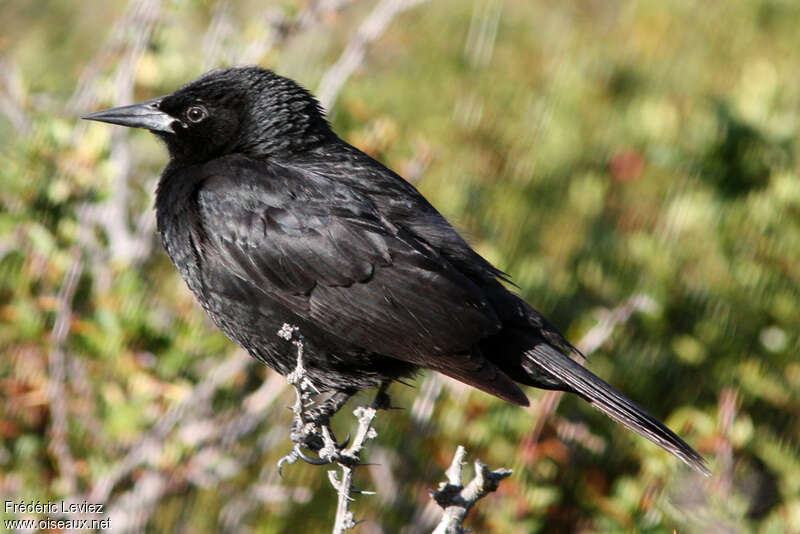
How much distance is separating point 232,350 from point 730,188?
2248 mm

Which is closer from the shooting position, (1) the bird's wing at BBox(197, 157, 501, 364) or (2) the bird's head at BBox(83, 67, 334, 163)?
(1) the bird's wing at BBox(197, 157, 501, 364)

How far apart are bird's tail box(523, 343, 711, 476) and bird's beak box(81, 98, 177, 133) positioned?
5.10 feet

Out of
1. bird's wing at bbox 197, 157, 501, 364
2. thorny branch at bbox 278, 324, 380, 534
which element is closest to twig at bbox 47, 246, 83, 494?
bird's wing at bbox 197, 157, 501, 364

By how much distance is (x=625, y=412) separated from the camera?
124 inches

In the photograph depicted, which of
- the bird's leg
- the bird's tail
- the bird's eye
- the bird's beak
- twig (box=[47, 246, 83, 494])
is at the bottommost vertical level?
twig (box=[47, 246, 83, 494])

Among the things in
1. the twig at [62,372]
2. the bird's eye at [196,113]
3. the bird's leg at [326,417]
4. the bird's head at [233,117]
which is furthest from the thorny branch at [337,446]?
the twig at [62,372]

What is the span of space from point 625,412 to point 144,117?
6.15 ft

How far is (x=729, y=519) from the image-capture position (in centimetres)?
298

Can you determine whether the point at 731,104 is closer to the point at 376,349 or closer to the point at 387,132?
the point at 387,132

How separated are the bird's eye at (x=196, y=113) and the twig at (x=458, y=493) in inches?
63.5

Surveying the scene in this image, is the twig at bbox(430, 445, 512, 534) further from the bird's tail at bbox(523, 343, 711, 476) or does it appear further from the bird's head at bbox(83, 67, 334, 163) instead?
the bird's head at bbox(83, 67, 334, 163)

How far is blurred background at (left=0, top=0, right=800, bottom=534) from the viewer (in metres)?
4.05

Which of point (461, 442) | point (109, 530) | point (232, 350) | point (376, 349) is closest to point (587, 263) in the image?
point (461, 442)

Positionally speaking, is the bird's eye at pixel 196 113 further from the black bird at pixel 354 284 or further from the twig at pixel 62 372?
the twig at pixel 62 372
